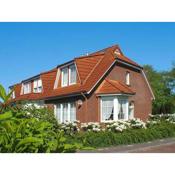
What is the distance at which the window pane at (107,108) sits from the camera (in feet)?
60.7

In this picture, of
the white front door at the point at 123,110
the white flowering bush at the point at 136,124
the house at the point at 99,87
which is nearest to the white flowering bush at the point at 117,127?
the white flowering bush at the point at 136,124

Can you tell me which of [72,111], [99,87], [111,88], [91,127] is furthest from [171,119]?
[91,127]

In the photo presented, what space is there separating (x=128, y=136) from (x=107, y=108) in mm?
4506

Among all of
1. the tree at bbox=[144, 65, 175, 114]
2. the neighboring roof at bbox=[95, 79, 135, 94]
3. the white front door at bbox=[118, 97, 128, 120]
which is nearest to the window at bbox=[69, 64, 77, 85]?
Result: the neighboring roof at bbox=[95, 79, 135, 94]

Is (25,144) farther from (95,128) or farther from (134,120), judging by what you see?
(134,120)

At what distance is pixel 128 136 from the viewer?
1445 cm

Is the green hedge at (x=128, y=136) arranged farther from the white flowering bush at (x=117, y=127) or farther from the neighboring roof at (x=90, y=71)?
the neighboring roof at (x=90, y=71)

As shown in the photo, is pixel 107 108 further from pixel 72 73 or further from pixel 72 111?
pixel 72 73

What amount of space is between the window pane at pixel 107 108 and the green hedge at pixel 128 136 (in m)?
2.38

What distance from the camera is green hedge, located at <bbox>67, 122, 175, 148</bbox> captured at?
13.1m

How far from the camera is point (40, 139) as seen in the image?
1768 millimetres
